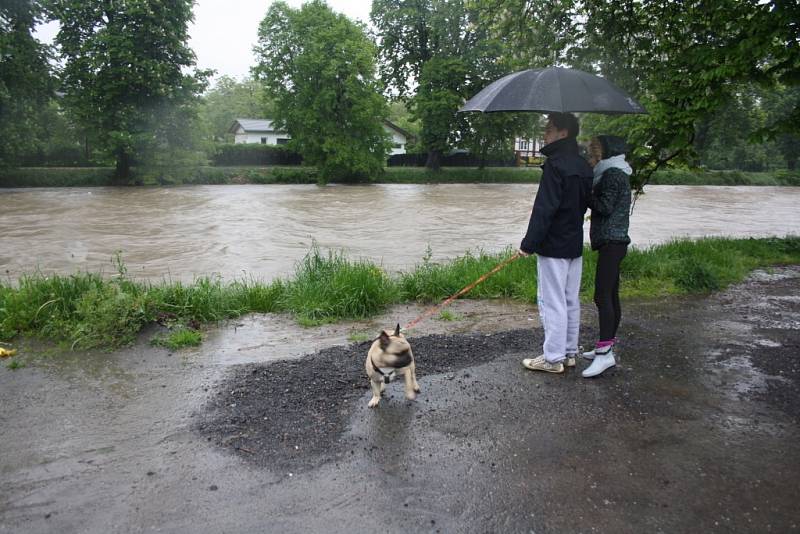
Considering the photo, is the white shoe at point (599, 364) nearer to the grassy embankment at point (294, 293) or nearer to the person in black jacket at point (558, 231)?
the person in black jacket at point (558, 231)

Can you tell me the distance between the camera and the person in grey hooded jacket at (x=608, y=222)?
5.07m

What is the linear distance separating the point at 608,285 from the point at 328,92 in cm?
3680

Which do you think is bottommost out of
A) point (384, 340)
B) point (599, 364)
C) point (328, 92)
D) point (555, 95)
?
point (599, 364)

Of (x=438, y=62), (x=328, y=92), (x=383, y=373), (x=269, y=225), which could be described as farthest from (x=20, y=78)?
(x=383, y=373)

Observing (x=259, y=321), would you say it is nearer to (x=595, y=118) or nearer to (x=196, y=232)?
(x=595, y=118)

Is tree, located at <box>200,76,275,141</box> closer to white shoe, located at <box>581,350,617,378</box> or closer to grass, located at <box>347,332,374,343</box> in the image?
grass, located at <box>347,332,374,343</box>

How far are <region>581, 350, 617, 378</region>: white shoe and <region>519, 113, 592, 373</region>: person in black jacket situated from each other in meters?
0.22

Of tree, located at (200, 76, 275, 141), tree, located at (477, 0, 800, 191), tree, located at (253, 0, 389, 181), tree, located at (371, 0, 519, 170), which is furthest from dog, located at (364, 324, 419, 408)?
tree, located at (200, 76, 275, 141)

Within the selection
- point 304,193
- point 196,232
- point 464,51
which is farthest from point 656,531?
point 464,51

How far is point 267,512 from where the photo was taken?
329cm

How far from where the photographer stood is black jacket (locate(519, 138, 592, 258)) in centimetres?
486

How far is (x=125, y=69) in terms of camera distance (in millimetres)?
33688

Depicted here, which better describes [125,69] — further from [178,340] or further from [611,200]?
[611,200]

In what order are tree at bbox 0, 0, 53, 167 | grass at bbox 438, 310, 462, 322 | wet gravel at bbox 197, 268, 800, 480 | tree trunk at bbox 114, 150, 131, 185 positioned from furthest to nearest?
tree trunk at bbox 114, 150, 131, 185 → tree at bbox 0, 0, 53, 167 → grass at bbox 438, 310, 462, 322 → wet gravel at bbox 197, 268, 800, 480
